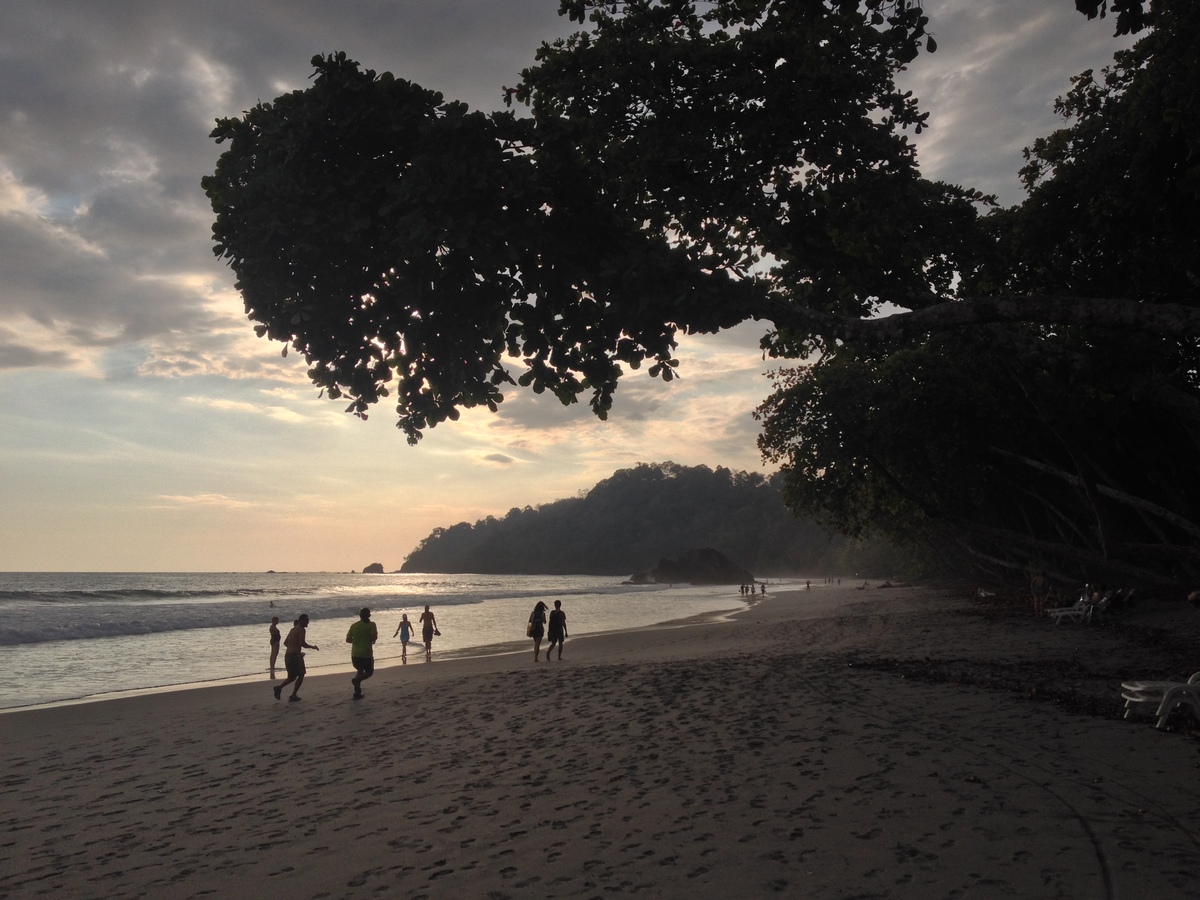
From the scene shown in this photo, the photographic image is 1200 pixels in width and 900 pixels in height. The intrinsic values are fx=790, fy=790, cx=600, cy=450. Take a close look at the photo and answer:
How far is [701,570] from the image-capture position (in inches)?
5364

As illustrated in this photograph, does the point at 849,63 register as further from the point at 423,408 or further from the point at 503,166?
the point at 423,408

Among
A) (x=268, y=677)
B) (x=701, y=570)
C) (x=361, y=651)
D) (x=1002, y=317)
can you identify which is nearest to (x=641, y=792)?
(x=1002, y=317)

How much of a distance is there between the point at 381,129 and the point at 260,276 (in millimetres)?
2324

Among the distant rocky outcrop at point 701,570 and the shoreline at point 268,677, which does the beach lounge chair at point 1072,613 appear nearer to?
the shoreline at point 268,677

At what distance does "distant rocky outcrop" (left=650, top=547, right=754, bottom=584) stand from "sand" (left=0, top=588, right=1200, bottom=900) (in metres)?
119

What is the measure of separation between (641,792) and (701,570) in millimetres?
130922

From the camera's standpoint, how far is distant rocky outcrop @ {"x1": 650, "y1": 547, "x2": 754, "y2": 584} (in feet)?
438

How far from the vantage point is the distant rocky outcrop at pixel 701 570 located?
13362 centimetres

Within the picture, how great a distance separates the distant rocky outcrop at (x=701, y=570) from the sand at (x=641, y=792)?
119027 mm

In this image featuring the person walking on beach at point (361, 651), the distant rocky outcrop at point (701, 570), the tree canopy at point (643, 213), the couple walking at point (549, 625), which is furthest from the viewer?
the distant rocky outcrop at point (701, 570)

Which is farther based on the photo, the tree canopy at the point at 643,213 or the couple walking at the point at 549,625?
the couple walking at the point at 549,625

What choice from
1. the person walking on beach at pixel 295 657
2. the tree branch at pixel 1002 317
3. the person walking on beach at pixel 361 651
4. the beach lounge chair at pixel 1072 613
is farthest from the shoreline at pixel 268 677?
the tree branch at pixel 1002 317

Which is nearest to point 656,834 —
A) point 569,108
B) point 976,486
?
point 569,108

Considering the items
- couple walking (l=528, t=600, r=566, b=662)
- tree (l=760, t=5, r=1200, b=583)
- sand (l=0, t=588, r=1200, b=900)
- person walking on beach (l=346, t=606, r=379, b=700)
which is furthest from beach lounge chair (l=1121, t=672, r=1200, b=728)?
couple walking (l=528, t=600, r=566, b=662)
